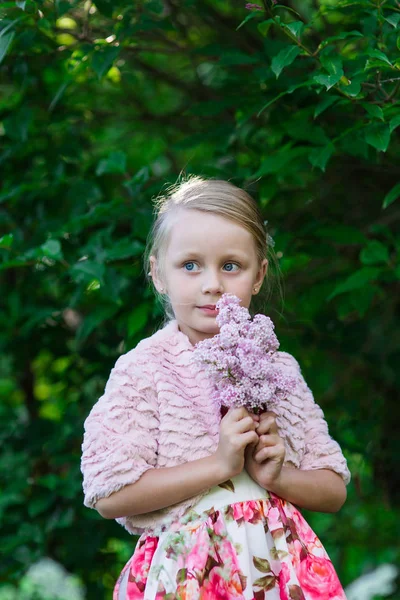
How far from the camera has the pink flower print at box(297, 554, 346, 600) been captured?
159cm

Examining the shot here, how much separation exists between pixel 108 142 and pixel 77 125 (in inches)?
29.2

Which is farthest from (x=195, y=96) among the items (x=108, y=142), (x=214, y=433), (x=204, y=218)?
(x=214, y=433)

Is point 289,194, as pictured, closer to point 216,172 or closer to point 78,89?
point 216,172

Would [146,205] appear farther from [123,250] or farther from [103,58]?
[103,58]

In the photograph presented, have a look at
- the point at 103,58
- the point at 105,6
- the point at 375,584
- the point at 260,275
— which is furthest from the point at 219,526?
the point at 375,584

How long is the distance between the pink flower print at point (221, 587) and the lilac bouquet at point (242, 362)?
1.09 ft

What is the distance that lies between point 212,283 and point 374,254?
0.91 metres

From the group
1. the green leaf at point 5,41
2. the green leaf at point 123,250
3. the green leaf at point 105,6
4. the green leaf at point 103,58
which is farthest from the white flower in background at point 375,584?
the green leaf at point 5,41

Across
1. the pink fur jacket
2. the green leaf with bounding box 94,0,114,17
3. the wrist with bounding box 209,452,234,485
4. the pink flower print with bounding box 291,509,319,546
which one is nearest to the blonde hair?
the pink fur jacket

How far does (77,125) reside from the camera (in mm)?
3342

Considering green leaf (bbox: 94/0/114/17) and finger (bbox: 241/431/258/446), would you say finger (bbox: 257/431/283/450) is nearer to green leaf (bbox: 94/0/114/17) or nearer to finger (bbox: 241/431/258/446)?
finger (bbox: 241/431/258/446)

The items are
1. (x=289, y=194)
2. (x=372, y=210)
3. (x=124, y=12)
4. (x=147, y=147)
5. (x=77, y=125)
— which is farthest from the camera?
(x=147, y=147)

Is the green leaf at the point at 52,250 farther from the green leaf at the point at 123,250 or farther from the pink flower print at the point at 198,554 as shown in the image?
the pink flower print at the point at 198,554

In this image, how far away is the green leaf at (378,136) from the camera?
194cm
